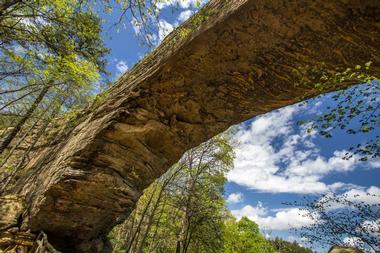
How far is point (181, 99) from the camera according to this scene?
8.08m

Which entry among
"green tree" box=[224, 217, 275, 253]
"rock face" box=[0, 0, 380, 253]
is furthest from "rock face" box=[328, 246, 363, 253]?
"green tree" box=[224, 217, 275, 253]

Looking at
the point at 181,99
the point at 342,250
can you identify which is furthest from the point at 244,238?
the point at 181,99

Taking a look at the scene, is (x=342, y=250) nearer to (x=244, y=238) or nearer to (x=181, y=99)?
(x=181, y=99)

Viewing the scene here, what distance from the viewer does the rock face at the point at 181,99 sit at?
214 inches

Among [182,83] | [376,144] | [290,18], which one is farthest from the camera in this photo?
[182,83]

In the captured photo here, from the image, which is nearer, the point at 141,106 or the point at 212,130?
the point at 141,106

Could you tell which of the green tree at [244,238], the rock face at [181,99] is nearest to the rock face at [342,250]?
the rock face at [181,99]

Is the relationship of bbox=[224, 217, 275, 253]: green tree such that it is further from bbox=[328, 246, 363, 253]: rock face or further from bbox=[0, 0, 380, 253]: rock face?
bbox=[0, 0, 380, 253]: rock face

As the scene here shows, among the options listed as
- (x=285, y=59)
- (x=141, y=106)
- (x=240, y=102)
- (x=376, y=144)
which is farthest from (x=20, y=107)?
(x=376, y=144)

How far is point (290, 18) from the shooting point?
5.26 m

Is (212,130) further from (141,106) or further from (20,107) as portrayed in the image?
(20,107)

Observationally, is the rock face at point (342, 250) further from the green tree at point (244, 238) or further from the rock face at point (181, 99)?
the green tree at point (244, 238)

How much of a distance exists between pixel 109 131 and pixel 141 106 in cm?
131

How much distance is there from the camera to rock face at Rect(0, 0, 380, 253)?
17.8ft
